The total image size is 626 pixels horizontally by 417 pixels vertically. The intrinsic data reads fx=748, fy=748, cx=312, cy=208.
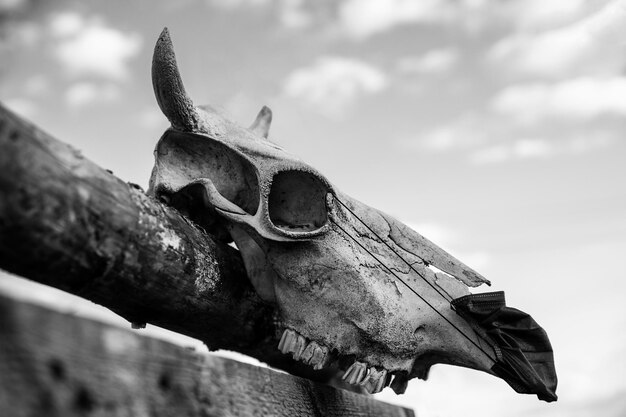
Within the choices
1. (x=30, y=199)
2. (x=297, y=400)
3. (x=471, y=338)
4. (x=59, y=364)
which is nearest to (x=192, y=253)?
(x=297, y=400)

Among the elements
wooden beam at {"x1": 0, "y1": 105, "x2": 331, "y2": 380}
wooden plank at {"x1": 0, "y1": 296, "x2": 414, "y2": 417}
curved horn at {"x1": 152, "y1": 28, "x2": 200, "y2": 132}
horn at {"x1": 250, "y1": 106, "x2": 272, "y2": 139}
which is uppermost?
horn at {"x1": 250, "y1": 106, "x2": 272, "y2": 139}

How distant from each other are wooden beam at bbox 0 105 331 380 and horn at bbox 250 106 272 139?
691mm

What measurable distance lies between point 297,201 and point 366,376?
21.7 inches

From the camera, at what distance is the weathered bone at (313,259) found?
210cm

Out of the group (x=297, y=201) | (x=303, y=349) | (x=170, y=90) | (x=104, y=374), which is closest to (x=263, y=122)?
(x=297, y=201)

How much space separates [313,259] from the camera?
6.98ft

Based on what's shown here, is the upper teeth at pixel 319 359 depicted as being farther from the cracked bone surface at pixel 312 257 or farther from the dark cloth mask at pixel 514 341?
the dark cloth mask at pixel 514 341

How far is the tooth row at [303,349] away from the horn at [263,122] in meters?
0.89

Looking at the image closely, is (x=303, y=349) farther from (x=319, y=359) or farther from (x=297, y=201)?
(x=297, y=201)

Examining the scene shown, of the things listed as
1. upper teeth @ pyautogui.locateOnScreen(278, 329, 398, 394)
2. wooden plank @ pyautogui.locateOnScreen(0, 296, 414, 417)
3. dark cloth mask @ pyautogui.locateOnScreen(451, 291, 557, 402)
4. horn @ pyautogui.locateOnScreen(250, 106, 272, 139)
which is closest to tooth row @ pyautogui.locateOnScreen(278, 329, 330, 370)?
upper teeth @ pyautogui.locateOnScreen(278, 329, 398, 394)

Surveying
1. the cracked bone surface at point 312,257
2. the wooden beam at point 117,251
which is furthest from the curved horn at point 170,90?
the wooden beam at point 117,251

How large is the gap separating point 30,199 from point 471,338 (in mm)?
1368

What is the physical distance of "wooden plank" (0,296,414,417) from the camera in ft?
3.85

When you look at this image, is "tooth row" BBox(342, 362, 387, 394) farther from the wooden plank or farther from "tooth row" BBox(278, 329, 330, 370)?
the wooden plank
